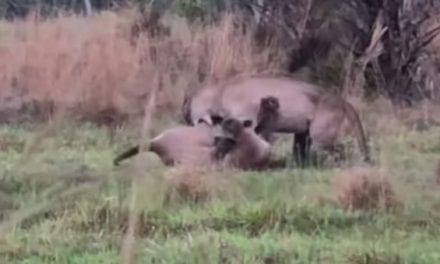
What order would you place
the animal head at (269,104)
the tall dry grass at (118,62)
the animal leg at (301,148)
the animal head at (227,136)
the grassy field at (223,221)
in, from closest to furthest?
the grassy field at (223,221) → the animal head at (227,136) → the animal leg at (301,148) → the animal head at (269,104) → the tall dry grass at (118,62)

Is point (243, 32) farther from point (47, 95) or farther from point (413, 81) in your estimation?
point (47, 95)

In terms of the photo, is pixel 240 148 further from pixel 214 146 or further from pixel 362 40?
pixel 362 40

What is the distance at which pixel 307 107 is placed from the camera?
8.80 m

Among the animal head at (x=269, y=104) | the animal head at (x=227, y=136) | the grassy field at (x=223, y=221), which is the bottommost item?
the grassy field at (x=223, y=221)

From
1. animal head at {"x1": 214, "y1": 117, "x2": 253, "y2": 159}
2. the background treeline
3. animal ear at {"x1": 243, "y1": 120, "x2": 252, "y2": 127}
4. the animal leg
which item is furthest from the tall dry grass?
animal head at {"x1": 214, "y1": 117, "x2": 253, "y2": 159}

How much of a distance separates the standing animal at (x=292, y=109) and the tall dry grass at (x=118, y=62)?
1.23 metres

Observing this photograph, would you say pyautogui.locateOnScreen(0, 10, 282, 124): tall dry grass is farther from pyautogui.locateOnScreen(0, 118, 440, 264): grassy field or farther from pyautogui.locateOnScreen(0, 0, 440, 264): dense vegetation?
pyautogui.locateOnScreen(0, 118, 440, 264): grassy field

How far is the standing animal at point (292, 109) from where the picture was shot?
8656 mm

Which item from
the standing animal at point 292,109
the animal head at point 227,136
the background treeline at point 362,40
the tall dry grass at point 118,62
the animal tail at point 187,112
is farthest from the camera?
the background treeline at point 362,40

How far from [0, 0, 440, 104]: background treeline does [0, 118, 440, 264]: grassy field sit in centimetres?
450

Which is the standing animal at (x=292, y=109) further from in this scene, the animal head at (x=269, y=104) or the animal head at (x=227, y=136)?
the animal head at (x=227, y=136)

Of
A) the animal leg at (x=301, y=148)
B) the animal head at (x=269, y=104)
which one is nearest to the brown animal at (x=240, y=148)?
the animal leg at (x=301, y=148)

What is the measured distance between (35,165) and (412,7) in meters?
6.78

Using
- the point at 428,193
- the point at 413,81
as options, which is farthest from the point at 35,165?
the point at 413,81
